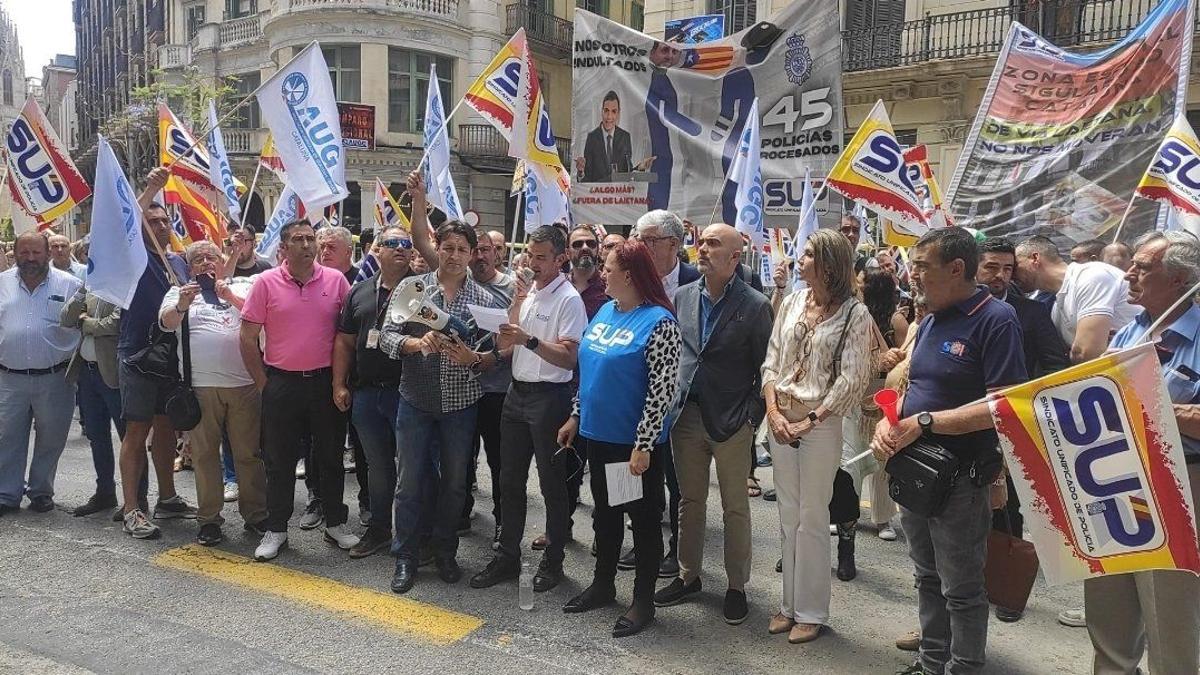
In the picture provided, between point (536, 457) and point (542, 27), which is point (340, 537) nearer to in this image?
point (536, 457)

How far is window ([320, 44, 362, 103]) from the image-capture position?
25875 millimetres

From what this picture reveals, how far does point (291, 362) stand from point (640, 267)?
2333 mm

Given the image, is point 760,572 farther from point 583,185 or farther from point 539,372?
point 583,185

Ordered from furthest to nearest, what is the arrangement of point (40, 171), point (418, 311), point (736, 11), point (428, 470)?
point (736, 11) → point (40, 171) → point (428, 470) → point (418, 311)

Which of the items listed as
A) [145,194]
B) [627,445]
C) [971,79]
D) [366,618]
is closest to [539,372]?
[627,445]

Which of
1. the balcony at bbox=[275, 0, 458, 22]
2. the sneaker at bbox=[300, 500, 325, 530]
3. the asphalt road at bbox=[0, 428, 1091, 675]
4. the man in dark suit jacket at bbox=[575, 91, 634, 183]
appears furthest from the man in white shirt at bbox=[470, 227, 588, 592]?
the balcony at bbox=[275, 0, 458, 22]

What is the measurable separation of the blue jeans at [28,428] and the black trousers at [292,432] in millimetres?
1998

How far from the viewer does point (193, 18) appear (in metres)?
32.0

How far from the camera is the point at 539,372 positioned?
4617mm

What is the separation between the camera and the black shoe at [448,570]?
15.8 feet

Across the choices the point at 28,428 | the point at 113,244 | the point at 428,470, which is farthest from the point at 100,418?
the point at 428,470

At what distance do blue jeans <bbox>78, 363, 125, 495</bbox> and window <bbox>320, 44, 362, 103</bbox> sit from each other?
21.4m

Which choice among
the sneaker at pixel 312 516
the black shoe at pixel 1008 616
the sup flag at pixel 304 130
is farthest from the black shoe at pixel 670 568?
the sup flag at pixel 304 130

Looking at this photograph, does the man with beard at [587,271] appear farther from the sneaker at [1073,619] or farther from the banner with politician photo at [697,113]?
the sneaker at [1073,619]
